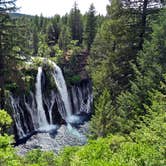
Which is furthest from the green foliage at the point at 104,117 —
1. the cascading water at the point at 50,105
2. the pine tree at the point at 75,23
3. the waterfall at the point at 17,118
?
the pine tree at the point at 75,23

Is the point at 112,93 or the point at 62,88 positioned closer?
the point at 112,93

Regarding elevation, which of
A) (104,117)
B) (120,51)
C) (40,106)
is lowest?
(40,106)

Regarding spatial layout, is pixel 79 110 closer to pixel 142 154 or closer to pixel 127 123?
pixel 127 123

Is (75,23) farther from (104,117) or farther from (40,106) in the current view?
(104,117)

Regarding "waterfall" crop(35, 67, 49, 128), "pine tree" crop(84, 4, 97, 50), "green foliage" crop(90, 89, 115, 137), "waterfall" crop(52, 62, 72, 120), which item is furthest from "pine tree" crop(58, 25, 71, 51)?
"green foliage" crop(90, 89, 115, 137)

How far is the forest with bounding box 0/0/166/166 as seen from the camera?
8.08 metres

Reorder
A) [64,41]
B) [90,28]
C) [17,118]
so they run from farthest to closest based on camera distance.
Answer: [64,41]
[90,28]
[17,118]

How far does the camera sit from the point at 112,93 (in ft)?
70.0

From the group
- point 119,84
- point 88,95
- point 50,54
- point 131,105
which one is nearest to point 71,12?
point 50,54

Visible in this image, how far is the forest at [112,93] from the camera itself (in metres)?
8.08

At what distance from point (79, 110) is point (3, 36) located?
2341cm

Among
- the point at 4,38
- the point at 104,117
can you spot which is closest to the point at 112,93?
the point at 104,117

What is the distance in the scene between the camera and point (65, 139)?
2794cm

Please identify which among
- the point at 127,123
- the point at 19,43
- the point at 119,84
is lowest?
the point at 127,123
